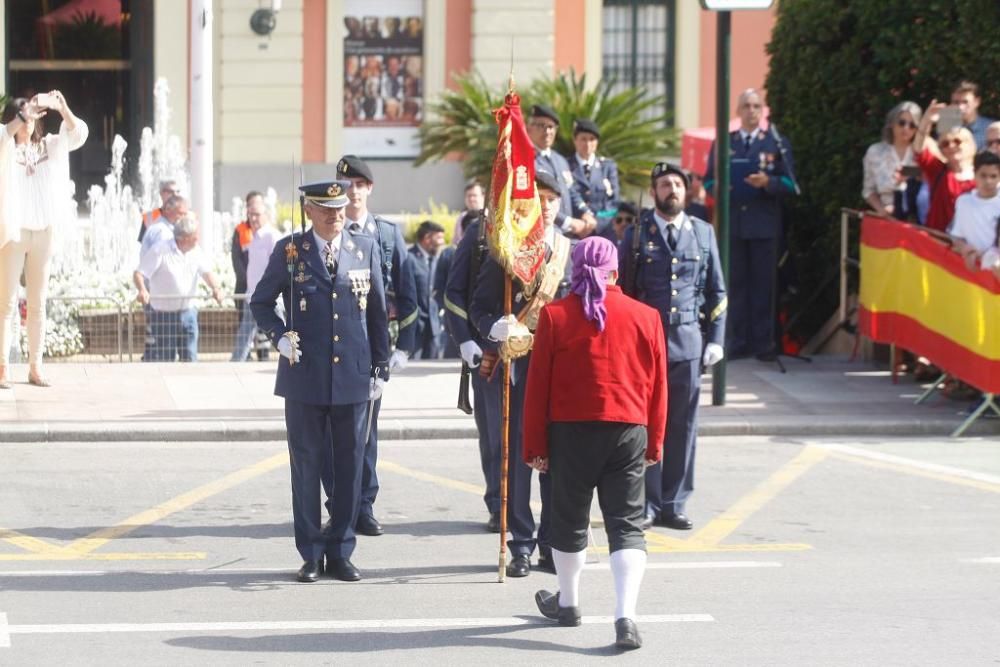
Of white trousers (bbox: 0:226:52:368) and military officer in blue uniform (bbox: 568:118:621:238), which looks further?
military officer in blue uniform (bbox: 568:118:621:238)

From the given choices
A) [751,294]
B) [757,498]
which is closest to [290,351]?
[757,498]

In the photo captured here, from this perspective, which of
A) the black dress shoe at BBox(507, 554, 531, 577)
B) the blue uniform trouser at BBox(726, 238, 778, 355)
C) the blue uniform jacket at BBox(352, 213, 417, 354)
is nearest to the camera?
the black dress shoe at BBox(507, 554, 531, 577)

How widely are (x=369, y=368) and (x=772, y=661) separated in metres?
2.52

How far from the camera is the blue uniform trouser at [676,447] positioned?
10172 mm

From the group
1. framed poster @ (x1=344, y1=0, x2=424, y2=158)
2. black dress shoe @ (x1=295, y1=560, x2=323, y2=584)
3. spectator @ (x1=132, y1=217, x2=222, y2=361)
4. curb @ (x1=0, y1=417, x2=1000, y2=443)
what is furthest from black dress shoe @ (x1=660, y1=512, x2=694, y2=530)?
framed poster @ (x1=344, y1=0, x2=424, y2=158)

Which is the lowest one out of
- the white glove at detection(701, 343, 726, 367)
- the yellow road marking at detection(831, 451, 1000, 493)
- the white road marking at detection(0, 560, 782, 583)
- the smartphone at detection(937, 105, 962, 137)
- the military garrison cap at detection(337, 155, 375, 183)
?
the white road marking at detection(0, 560, 782, 583)

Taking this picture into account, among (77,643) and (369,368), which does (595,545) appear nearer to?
(369,368)

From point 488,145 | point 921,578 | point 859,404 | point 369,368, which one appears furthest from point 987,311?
point 488,145

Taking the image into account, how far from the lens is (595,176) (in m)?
15.1

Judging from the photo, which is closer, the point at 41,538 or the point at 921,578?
the point at 921,578

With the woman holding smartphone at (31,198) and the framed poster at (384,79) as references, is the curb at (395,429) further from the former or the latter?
the framed poster at (384,79)

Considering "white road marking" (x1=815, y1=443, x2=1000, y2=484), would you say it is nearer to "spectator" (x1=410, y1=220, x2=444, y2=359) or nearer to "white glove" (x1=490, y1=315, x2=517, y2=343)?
"white glove" (x1=490, y1=315, x2=517, y2=343)

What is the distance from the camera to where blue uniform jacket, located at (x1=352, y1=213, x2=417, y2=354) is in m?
9.86

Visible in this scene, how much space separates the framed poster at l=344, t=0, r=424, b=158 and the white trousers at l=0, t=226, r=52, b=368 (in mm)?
15390
